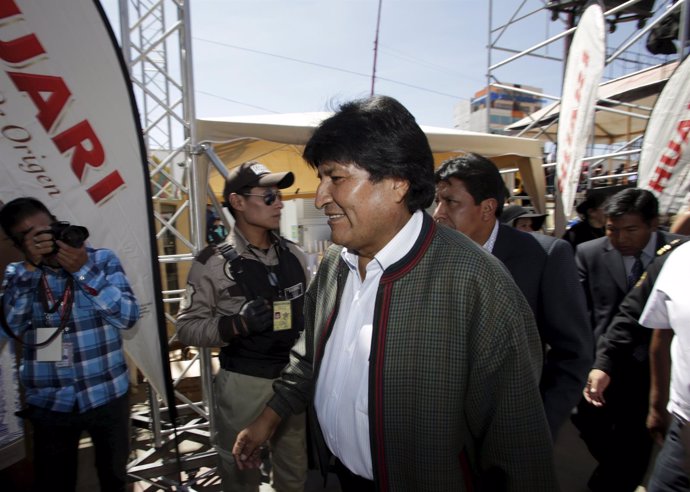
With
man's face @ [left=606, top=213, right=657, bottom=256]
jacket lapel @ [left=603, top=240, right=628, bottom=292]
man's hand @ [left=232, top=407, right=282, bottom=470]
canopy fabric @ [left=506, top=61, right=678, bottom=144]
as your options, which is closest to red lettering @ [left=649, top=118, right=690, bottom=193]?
man's face @ [left=606, top=213, right=657, bottom=256]

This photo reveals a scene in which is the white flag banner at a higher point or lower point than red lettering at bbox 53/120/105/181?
higher

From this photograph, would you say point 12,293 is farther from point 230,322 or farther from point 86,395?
point 230,322

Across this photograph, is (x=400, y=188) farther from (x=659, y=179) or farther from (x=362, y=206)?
(x=659, y=179)

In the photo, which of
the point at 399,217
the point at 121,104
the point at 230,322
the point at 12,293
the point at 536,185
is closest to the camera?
the point at 399,217

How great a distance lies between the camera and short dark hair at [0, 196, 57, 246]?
1880 mm

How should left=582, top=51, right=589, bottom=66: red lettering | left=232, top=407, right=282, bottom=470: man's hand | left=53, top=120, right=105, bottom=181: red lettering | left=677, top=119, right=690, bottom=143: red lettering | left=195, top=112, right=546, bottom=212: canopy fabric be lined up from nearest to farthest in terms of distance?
left=232, top=407, right=282, bottom=470: man's hand → left=53, top=120, right=105, bottom=181: red lettering → left=677, top=119, right=690, bottom=143: red lettering → left=195, top=112, right=546, bottom=212: canopy fabric → left=582, top=51, right=589, bottom=66: red lettering

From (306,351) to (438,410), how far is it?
65 cm

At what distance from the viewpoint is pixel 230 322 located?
2.08 meters

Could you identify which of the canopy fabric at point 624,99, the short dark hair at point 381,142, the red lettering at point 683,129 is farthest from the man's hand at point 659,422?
the canopy fabric at point 624,99

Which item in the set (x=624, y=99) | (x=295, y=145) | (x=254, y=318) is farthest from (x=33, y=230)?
(x=624, y=99)

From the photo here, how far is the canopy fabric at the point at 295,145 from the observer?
368 centimetres

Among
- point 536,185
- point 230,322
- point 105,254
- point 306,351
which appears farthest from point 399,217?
point 536,185

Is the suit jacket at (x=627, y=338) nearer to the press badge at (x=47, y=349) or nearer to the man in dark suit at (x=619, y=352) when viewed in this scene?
the man in dark suit at (x=619, y=352)

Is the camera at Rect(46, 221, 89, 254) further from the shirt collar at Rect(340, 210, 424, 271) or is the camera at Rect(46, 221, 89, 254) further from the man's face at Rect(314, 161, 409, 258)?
the shirt collar at Rect(340, 210, 424, 271)
